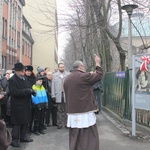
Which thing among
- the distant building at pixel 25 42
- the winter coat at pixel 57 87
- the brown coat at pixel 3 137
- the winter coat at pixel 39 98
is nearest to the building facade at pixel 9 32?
the distant building at pixel 25 42

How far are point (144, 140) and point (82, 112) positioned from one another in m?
2.67

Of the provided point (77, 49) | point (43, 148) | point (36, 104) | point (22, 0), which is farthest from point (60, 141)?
point (22, 0)

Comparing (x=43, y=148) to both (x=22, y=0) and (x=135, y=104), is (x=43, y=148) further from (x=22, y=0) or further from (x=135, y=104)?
(x=22, y=0)

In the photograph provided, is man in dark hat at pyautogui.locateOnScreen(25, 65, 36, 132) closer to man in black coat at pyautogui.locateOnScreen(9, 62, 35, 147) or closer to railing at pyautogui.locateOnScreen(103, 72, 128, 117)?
man in black coat at pyautogui.locateOnScreen(9, 62, 35, 147)

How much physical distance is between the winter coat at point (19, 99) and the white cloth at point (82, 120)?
1787 mm

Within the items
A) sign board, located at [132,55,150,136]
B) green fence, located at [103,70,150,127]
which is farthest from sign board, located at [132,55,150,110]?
green fence, located at [103,70,150,127]

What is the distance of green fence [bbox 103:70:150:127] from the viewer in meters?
8.72

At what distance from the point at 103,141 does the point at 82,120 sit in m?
2.17

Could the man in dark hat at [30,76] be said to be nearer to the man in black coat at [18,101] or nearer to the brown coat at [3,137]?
the man in black coat at [18,101]

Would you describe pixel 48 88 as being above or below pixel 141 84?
below

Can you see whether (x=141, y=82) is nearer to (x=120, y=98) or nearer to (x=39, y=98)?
(x=39, y=98)

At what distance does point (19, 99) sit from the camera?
23.7 feet

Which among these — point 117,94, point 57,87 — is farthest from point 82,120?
point 117,94

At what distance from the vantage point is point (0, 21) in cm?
3198
